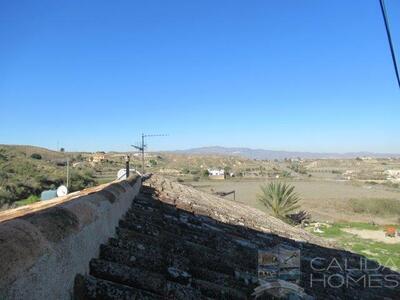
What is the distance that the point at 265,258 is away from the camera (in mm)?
4582

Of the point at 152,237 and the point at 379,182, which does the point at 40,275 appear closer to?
the point at 152,237

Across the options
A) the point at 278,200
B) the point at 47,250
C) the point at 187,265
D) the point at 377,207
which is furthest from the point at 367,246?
the point at 47,250

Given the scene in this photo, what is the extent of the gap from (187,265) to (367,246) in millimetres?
23671

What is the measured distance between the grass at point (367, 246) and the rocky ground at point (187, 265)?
14692 mm

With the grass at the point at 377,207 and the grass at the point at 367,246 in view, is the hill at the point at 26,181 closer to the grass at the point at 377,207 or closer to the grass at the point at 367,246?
the grass at the point at 367,246

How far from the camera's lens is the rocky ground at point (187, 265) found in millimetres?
2381

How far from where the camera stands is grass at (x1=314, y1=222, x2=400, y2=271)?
67.4 ft

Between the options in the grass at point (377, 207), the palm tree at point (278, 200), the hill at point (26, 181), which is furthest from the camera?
the grass at point (377, 207)

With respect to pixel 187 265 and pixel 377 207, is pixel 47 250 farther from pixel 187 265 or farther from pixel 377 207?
pixel 377 207

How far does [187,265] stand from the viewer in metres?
3.15

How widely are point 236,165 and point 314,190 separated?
5572 cm

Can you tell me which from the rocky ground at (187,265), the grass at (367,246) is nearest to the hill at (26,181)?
the grass at (367,246)

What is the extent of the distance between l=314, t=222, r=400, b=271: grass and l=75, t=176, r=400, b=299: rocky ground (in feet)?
48.2

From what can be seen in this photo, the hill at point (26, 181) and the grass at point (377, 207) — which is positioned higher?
the hill at point (26, 181)
